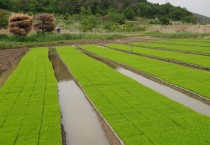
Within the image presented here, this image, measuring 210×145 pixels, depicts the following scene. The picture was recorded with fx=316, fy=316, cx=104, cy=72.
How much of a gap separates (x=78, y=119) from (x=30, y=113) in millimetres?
1884

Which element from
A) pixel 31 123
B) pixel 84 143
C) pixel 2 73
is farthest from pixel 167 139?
pixel 2 73

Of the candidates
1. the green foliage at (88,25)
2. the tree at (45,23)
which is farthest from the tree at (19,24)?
the green foliage at (88,25)

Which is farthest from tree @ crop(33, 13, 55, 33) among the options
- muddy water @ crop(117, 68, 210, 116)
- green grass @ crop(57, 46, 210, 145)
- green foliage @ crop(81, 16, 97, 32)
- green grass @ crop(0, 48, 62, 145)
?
green grass @ crop(57, 46, 210, 145)

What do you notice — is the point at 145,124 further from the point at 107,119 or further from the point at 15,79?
A: the point at 15,79

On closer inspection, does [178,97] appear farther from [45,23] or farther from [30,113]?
[45,23]

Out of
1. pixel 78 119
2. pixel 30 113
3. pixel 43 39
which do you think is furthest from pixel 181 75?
pixel 43 39

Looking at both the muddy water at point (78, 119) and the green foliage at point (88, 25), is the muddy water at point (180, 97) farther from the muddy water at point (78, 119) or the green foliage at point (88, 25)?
the green foliage at point (88, 25)

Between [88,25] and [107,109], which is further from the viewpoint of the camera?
[88,25]

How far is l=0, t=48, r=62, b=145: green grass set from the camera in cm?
966

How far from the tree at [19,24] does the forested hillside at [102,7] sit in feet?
151

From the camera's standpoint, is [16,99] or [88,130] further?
[16,99]

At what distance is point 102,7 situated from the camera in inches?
4456

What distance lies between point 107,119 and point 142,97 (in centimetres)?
323

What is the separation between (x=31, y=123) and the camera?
11.0 meters
